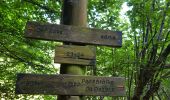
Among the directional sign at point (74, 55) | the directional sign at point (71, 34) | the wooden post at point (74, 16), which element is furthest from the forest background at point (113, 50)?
the directional sign at point (74, 55)

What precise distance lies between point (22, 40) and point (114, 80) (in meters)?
3.80

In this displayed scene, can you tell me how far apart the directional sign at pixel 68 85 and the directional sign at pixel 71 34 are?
0.45 meters

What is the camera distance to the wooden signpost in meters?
2.89

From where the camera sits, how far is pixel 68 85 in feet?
9.76

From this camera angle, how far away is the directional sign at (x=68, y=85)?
9.38ft

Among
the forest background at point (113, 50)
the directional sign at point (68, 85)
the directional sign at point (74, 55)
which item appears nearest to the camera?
the directional sign at point (68, 85)

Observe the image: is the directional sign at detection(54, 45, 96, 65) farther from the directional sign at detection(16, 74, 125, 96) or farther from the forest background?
the forest background

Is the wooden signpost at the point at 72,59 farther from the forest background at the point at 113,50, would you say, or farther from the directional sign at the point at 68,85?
the forest background at the point at 113,50

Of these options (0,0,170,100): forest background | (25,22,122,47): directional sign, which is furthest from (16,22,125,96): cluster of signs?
(0,0,170,100): forest background

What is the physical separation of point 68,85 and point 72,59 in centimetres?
32

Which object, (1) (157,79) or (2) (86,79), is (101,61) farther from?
→ (2) (86,79)

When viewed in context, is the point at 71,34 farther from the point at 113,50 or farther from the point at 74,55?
the point at 113,50

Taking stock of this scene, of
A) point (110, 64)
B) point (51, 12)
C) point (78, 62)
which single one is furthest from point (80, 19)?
point (110, 64)

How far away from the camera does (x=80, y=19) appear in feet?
10.9
